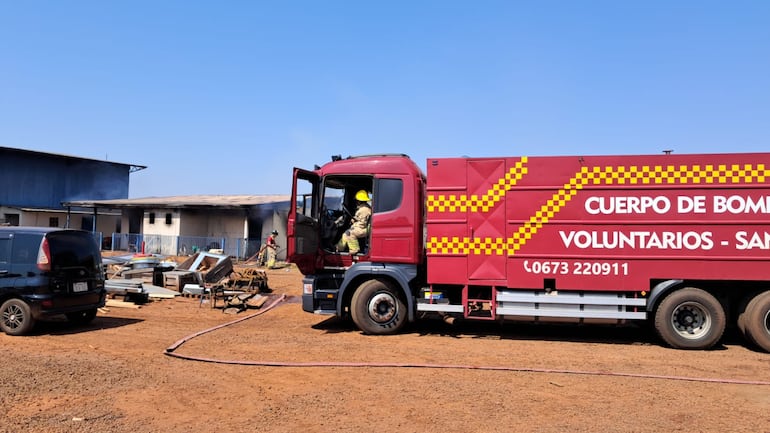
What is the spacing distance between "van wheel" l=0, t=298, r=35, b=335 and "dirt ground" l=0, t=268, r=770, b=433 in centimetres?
17

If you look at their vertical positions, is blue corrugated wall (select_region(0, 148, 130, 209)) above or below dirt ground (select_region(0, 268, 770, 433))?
above

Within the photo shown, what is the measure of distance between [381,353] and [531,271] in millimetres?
2742

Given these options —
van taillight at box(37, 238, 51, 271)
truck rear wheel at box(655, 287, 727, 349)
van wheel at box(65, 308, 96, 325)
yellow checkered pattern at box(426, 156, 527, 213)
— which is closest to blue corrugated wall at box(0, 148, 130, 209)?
van wheel at box(65, 308, 96, 325)

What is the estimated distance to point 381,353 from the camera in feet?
23.5

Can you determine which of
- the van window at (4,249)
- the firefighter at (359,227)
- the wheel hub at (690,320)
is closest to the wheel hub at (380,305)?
the firefighter at (359,227)

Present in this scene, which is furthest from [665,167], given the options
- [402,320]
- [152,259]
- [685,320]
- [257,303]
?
[152,259]

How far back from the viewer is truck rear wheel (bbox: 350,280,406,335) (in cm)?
847

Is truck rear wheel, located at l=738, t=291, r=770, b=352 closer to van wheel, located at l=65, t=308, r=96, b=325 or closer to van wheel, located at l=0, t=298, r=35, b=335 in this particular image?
van wheel, located at l=65, t=308, r=96, b=325

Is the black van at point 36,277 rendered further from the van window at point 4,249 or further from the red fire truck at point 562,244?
the red fire truck at point 562,244

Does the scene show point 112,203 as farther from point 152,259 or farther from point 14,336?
point 14,336

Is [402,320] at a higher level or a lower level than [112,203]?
lower

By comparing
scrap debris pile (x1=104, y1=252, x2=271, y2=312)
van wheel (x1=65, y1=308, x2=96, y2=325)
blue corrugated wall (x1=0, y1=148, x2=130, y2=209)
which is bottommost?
van wheel (x1=65, y1=308, x2=96, y2=325)

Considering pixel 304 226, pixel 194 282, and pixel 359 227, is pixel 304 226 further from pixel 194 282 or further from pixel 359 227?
pixel 194 282

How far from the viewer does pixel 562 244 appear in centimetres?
785
